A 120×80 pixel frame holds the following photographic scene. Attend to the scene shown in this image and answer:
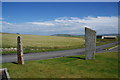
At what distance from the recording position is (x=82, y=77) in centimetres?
836

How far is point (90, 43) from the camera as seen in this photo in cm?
1412

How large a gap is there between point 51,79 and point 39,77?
89 centimetres

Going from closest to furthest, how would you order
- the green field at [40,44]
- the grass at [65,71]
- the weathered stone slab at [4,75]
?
the weathered stone slab at [4,75]
the grass at [65,71]
the green field at [40,44]

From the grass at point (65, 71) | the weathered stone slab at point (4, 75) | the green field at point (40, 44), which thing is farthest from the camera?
the green field at point (40, 44)

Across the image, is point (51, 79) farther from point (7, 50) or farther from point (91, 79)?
point (7, 50)

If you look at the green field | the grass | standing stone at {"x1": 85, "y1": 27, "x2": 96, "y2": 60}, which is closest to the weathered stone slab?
the grass

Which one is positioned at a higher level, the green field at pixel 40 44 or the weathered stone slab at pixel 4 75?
the green field at pixel 40 44

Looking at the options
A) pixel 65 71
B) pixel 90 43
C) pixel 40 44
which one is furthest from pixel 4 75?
pixel 40 44

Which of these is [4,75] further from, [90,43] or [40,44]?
[40,44]

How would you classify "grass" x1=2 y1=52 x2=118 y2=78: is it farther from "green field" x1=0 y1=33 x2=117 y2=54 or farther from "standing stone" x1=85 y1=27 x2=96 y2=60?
"green field" x1=0 y1=33 x2=117 y2=54

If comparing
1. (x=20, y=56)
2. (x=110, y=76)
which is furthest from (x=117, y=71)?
(x=20, y=56)

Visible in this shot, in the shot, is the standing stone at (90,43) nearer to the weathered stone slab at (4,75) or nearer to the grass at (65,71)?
the grass at (65,71)

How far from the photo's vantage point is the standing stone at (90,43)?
13.9 metres

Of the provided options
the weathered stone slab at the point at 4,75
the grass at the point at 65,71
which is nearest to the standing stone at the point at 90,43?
the grass at the point at 65,71
